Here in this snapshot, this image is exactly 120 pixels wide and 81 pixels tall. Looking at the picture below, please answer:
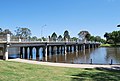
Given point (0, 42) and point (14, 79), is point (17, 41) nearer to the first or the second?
point (0, 42)

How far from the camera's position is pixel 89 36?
197000 mm

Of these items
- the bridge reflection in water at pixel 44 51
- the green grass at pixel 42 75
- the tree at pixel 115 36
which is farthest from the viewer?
the tree at pixel 115 36

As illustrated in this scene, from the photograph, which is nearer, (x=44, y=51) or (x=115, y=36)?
(x=44, y=51)

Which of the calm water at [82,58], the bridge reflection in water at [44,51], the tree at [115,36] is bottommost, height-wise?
the calm water at [82,58]

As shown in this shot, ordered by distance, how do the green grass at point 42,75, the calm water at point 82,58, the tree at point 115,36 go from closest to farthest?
the green grass at point 42,75 < the calm water at point 82,58 < the tree at point 115,36

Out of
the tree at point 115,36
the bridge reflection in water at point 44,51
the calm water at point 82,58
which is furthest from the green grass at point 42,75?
the tree at point 115,36

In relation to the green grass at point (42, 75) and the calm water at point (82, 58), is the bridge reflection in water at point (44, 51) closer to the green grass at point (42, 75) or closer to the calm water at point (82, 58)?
the calm water at point (82, 58)

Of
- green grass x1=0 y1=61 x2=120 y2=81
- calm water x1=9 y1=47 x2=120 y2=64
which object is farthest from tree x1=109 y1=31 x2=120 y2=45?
green grass x1=0 y1=61 x2=120 y2=81

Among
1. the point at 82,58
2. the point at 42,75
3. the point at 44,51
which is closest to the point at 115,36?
the point at 44,51

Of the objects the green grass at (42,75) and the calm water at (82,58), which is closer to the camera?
the green grass at (42,75)

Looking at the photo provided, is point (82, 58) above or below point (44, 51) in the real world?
below

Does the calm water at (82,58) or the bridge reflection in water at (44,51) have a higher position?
the bridge reflection in water at (44,51)

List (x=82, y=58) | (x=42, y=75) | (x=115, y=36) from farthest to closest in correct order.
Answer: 1. (x=115, y=36)
2. (x=82, y=58)
3. (x=42, y=75)

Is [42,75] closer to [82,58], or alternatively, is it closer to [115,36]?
[82,58]
